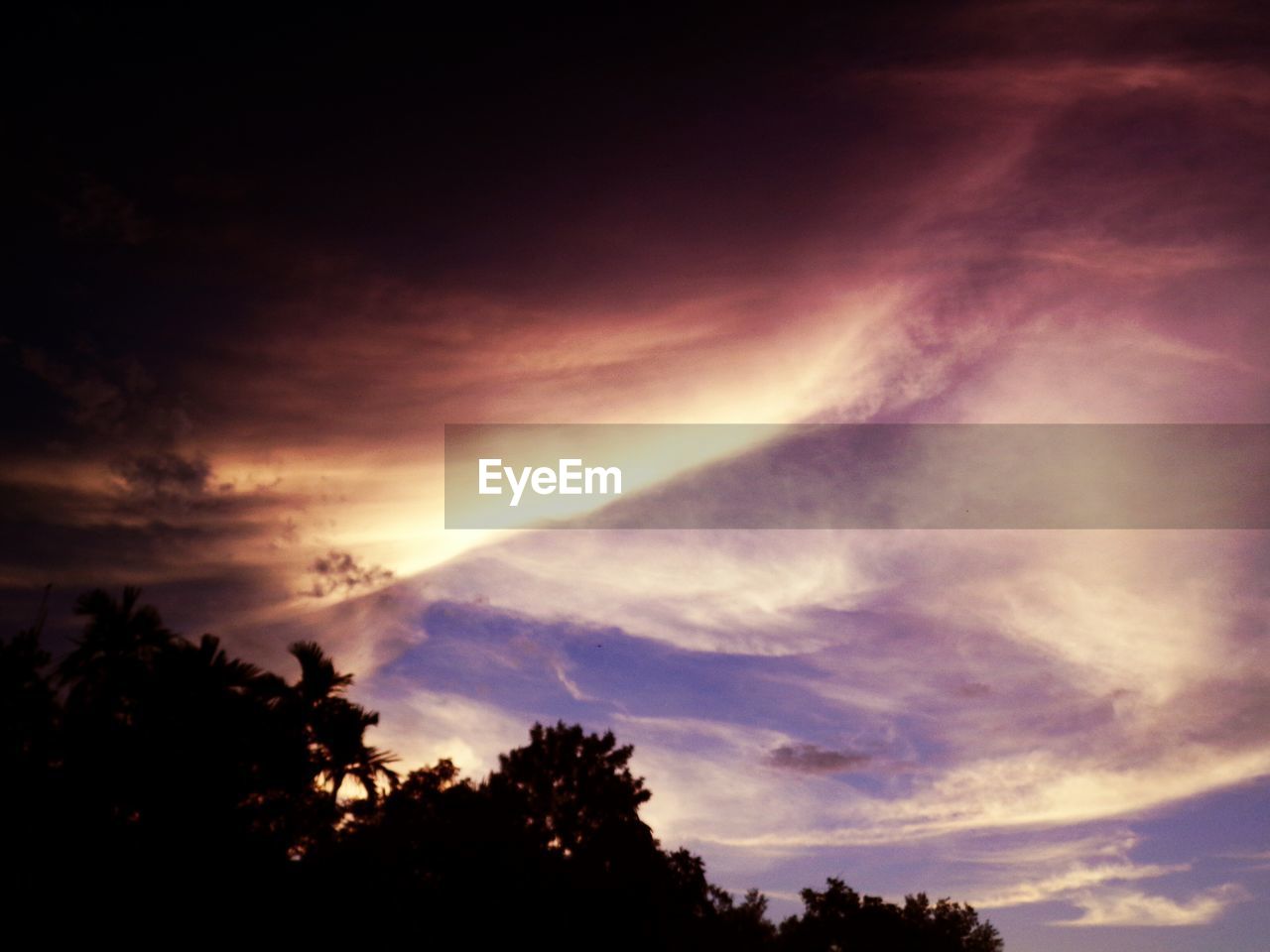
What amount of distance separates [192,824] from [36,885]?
9.22 feet

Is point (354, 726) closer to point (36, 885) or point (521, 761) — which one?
point (36, 885)

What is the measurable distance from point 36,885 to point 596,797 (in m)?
35.6

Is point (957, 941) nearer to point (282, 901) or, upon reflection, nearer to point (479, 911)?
point (479, 911)

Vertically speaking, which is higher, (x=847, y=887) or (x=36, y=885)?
(x=36, y=885)

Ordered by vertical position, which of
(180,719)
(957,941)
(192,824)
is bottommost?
(957,941)

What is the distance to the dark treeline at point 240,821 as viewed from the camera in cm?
1841

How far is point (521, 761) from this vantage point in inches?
2015

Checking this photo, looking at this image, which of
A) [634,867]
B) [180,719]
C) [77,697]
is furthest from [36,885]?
[634,867]

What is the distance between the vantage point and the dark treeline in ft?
60.4

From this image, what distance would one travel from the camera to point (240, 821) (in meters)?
20.2

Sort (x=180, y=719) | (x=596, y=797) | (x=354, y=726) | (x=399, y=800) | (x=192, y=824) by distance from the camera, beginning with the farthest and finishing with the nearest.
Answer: (x=596, y=797) → (x=399, y=800) → (x=354, y=726) → (x=180, y=719) → (x=192, y=824)

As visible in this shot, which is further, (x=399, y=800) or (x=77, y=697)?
(x=399, y=800)

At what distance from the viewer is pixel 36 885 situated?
1748 centimetres

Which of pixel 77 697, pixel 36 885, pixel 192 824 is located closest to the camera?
pixel 36 885
